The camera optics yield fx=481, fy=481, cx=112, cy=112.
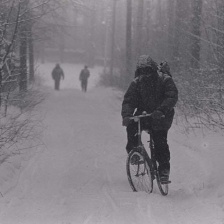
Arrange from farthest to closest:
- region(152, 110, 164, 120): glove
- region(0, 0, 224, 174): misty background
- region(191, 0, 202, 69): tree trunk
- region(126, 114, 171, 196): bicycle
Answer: region(191, 0, 202, 69): tree trunk → region(0, 0, 224, 174): misty background → region(126, 114, 171, 196): bicycle → region(152, 110, 164, 120): glove

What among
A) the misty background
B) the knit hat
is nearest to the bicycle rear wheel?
the knit hat

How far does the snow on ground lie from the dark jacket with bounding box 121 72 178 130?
1044 mm

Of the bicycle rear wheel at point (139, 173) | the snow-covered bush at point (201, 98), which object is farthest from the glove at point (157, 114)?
the snow-covered bush at point (201, 98)

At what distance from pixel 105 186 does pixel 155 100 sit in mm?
1505

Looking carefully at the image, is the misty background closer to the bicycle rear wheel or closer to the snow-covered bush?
the snow-covered bush

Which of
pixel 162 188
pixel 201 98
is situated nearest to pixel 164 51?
pixel 201 98

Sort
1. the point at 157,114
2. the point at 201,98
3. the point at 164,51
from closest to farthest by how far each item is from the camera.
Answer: the point at 157,114 → the point at 201,98 → the point at 164,51

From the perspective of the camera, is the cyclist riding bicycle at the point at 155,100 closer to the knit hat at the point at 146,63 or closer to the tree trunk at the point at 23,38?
the knit hat at the point at 146,63

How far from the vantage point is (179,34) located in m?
15.6

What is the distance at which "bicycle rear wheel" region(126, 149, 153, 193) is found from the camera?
21.0ft

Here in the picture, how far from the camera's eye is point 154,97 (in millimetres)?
6445

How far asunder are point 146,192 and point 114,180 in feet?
3.47

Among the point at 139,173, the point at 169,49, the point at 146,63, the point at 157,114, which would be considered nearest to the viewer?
the point at 157,114

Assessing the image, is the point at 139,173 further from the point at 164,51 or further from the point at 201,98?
the point at 164,51
